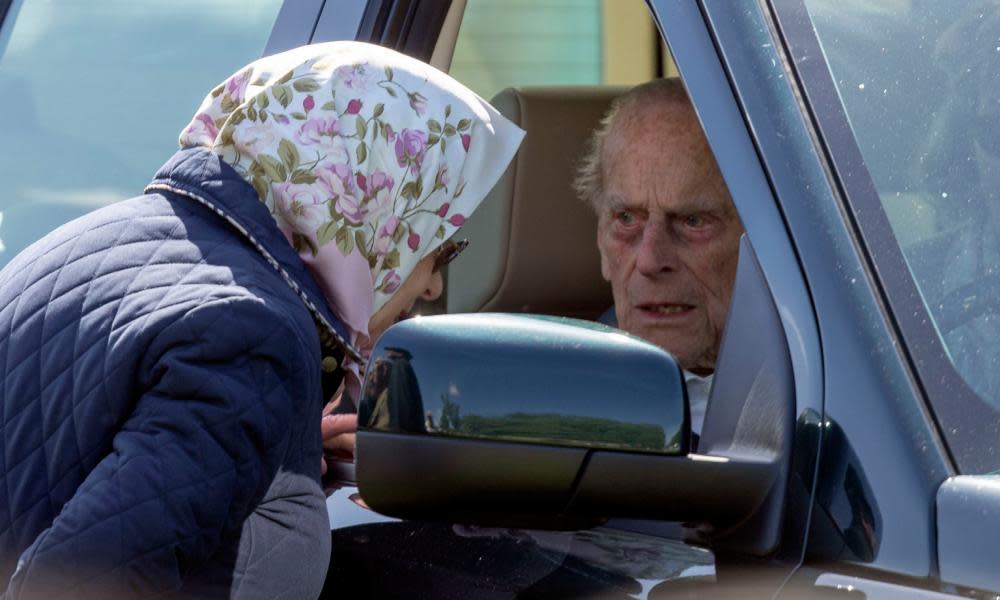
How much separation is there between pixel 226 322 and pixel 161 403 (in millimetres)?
108

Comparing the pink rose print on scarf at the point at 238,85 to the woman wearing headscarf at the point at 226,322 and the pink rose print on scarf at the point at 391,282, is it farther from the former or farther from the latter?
the pink rose print on scarf at the point at 391,282

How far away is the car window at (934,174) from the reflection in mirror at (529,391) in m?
0.27

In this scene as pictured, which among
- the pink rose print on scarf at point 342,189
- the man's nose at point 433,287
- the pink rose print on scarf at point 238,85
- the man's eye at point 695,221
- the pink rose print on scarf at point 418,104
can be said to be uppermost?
the pink rose print on scarf at point 418,104

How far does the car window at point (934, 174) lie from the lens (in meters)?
1.66

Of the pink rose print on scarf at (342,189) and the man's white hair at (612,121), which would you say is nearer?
the pink rose print on scarf at (342,189)

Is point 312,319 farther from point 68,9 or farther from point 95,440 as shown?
point 68,9

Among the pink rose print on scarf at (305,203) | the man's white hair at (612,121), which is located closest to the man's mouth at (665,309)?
the man's white hair at (612,121)

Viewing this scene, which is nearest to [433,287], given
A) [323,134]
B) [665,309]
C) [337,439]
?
A: [337,439]

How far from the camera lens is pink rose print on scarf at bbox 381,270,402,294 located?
2289 millimetres

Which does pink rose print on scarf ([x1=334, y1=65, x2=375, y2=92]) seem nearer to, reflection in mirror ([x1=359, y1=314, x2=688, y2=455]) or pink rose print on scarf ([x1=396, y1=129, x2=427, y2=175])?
pink rose print on scarf ([x1=396, y1=129, x2=427, y2=175])

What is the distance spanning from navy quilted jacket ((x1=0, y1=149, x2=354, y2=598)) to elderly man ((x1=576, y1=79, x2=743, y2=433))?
0.90m

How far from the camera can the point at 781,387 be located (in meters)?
1.73

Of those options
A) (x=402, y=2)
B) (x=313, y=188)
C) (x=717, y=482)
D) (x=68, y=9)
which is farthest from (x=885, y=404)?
(x=68, y=9)

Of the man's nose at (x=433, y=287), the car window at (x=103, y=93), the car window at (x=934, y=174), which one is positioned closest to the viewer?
the car window at (x=934, y=174)
